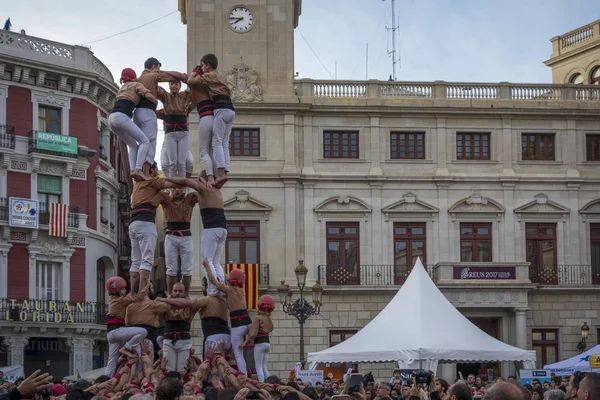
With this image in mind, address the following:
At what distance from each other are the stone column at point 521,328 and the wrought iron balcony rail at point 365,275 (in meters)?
4.00

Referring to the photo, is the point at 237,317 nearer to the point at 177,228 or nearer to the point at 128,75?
the point at 177,228

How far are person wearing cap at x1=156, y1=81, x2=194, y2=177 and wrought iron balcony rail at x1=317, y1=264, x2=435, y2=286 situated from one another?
2861 centimetres

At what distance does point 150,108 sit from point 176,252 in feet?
8.61

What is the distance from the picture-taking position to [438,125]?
5053 centimetres

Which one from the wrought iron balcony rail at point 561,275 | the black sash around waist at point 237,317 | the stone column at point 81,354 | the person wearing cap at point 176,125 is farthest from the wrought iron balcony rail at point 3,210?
the black sash around waist at point 237,317

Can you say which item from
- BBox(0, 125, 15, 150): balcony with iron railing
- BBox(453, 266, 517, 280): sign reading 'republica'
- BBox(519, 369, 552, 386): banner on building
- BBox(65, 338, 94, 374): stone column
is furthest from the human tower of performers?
BBox(453, 266, 517, 280): sign reading 'republica'

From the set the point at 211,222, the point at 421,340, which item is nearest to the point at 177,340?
the point at 211,222

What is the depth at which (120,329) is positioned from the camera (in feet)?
62.2

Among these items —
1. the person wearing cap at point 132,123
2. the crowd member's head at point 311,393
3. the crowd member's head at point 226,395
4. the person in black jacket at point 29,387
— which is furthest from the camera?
the person wearing cap at point 132,123

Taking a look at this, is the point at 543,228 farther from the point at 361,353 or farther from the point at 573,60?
the point at 361,353

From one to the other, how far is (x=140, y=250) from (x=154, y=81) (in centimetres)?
303

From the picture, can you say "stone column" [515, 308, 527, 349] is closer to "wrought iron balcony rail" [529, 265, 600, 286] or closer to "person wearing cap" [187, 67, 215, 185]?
"wrought iron balcony rail" [529, 265, 600, 286]

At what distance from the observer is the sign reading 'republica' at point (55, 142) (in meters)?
48.2

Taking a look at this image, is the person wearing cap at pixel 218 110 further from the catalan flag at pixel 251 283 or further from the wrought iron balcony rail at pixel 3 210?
the wrought iron balcony rail at pixel 3 210
